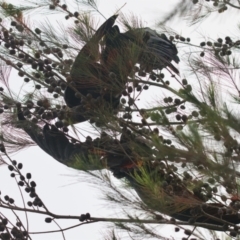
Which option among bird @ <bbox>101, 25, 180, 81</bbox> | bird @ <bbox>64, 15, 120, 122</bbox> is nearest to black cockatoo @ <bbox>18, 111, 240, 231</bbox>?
bird @ <bbox>64, 15, 120, 122</bbox>

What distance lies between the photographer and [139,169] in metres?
2.21

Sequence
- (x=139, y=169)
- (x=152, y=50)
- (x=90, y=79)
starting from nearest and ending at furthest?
(x=139, y=169), (x=90, y=79), (x=152, y=50)

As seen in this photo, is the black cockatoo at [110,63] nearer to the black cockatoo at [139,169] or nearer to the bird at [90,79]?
the bird at [90,79]

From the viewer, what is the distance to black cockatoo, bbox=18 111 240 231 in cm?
202

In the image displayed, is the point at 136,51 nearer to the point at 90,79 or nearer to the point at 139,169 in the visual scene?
the point at 90,79

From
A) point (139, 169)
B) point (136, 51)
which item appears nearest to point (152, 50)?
point (136, 51)

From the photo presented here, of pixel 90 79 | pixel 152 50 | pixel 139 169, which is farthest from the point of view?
pixel 152 50

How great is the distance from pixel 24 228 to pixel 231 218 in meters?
0.68

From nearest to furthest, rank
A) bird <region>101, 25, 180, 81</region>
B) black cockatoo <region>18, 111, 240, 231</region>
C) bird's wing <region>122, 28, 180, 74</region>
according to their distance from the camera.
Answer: black cockatoo <region>18, 111, 240, 231</region> < bird <region>101, 25, 180, 81</region> < bird's wing <region>122, 28, 180, 74</region>

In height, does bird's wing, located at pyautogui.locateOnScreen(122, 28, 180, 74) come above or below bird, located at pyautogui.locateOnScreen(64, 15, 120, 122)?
above

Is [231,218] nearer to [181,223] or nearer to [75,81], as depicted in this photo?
[181,223]

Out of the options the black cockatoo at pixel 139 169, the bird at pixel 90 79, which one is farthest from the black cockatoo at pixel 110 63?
the black cockatoo at pixel 139 169

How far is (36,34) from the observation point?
2668 millimetres

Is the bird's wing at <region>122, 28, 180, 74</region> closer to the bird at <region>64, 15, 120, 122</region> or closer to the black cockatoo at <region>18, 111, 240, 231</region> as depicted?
the bird at <region>64, 15, 120, 122</region>
